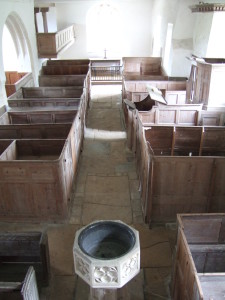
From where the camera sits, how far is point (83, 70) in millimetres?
13031

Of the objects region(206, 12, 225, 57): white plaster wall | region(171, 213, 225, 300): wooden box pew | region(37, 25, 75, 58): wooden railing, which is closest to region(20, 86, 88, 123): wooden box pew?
region(37, 25, 75, 58): wooden railing

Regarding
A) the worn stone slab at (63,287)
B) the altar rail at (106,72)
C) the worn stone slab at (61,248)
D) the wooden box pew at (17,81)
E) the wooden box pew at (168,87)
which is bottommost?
the worn stone slab at (63,287)

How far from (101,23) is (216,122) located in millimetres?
12733

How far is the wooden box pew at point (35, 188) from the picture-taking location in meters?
4.72

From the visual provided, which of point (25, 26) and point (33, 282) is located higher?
point (25, 26)

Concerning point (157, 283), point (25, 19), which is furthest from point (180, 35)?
point (157, 283)

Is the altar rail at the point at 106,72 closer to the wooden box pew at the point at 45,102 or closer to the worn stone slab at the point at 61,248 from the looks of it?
the wooden box pew at the point at 45,102

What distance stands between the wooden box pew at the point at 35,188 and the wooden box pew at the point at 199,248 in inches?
86.3

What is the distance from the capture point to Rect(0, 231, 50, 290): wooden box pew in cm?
386

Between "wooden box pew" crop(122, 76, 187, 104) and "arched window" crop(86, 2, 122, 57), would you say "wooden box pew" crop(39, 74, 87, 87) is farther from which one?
"arched window" crop(86, 2, 122, 57)

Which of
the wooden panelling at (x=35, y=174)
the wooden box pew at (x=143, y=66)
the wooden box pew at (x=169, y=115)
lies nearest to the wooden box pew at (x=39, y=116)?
the wooden panelling at (x=35, y=174)

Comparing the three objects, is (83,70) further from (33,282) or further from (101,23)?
(33,282)

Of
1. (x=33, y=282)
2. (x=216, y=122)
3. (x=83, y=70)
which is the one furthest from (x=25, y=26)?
(x=33, y=282)

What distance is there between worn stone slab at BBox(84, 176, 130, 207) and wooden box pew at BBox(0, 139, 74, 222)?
2.21ft
